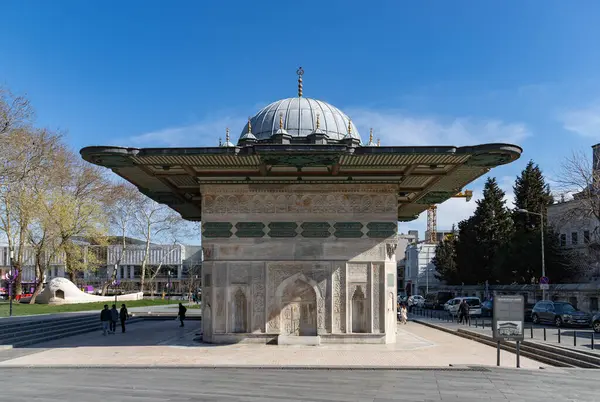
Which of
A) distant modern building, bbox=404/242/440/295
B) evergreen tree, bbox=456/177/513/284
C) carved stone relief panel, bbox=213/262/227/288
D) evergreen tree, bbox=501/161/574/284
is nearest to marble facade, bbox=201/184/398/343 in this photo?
carved stone relief panel, bbox=213/262/227/288

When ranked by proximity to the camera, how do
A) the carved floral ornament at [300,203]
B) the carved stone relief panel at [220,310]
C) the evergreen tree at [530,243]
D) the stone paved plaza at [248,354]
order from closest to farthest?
the stone paved plaza at [248,354], the carved stone relief panel at [220,310], the carved floral ornament at [300,203], the evergreen tree at [530,243]

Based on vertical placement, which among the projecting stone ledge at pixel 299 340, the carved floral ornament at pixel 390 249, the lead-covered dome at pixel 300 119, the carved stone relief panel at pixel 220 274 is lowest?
the projecting stone ledge at pixel 299 340

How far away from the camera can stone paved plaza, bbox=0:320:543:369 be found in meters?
16.2

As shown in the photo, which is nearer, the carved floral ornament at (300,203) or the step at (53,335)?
the carved floral ornament at (300,203)

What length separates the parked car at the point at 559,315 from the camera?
28.9 metres

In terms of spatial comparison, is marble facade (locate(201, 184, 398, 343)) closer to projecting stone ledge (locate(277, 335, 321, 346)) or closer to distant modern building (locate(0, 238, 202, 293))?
projecting stone ledge (locate(277, 335, 321, 346))

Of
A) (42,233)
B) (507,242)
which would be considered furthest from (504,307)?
(507,242)

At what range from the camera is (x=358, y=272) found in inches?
816

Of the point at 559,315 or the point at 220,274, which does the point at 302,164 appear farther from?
the point at 559,315

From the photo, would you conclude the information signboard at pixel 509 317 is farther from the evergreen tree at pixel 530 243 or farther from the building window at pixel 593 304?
the evergreen tree at pixel 530 243

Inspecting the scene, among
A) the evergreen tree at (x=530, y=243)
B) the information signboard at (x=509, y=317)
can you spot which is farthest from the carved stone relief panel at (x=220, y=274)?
the evergreen tree at (x=530, y=243)

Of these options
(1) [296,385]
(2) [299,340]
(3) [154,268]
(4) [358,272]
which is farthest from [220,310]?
(3) [154,268]

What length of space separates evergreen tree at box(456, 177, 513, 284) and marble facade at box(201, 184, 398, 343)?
3831 cm

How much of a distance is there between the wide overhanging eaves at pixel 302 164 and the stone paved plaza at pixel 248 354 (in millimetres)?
5825
